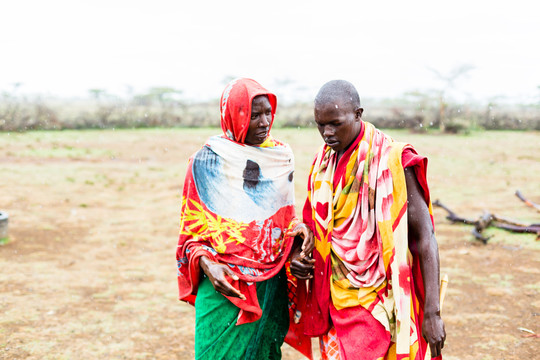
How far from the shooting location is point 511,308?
5.23 m

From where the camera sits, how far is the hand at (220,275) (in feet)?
8.45

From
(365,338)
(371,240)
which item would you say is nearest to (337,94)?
(371,240)

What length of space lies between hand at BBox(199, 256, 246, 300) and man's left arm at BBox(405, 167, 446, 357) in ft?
2.85

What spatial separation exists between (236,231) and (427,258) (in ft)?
3.14

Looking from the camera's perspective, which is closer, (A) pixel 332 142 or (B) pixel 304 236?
(A) pixel 332 142

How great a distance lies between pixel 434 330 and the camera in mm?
2342

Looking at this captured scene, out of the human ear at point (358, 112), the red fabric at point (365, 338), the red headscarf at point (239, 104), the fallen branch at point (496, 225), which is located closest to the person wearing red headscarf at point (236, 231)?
the red headscarf at point (239, 104)

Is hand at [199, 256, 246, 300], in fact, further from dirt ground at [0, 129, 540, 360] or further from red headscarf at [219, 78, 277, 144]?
dirt ground at [0, 129, 540, 360]

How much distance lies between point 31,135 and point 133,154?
6133mm

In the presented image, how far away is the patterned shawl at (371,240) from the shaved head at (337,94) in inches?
6.6

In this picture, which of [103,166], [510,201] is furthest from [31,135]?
[510,201]

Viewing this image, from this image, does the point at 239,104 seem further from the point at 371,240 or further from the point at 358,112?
the point at 371,240

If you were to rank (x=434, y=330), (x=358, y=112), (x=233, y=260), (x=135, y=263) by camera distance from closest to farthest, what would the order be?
1. (x=434, y=330)
2. (x=358, y=112)
3. (x=233, y=260)
4. (x=135, y=263)

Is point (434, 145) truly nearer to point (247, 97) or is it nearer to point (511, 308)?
point (511, 308)
